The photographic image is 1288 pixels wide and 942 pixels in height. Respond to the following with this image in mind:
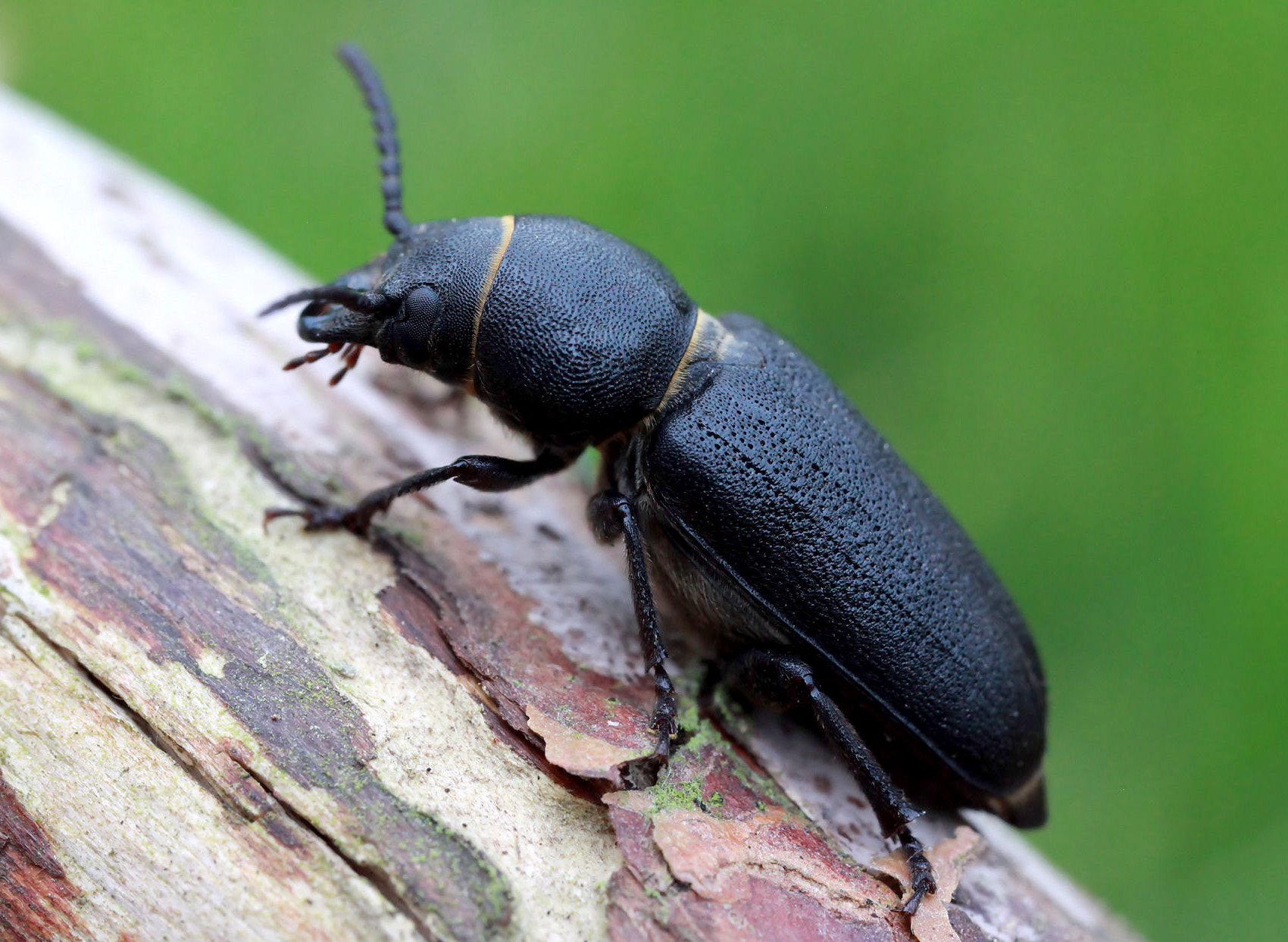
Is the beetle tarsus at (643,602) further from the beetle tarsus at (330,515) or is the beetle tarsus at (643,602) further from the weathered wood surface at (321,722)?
the beetle tarsus at (330,515)

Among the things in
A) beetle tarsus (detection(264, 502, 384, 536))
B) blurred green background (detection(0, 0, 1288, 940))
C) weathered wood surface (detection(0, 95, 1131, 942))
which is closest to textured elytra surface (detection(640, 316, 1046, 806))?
weathered wood surface (detection(0, 95, 1131, 942))

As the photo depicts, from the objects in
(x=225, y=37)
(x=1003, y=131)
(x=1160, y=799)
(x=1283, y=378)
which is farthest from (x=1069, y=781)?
(x=225, y=37)

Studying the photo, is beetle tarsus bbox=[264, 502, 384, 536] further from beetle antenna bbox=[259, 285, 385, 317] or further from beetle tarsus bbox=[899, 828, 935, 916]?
beetle tarsus bbox=[899, 828, 935, 916]

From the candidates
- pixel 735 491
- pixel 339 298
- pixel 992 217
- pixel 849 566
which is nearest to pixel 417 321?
pixel 339 298

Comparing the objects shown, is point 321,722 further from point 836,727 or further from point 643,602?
point 836,727

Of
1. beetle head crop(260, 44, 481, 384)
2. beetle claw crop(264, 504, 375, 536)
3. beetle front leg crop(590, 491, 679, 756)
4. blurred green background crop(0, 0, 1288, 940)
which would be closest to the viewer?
beetle front leg crop(590, 491, 679, 756)

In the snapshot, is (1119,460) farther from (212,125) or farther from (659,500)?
(212,125)
